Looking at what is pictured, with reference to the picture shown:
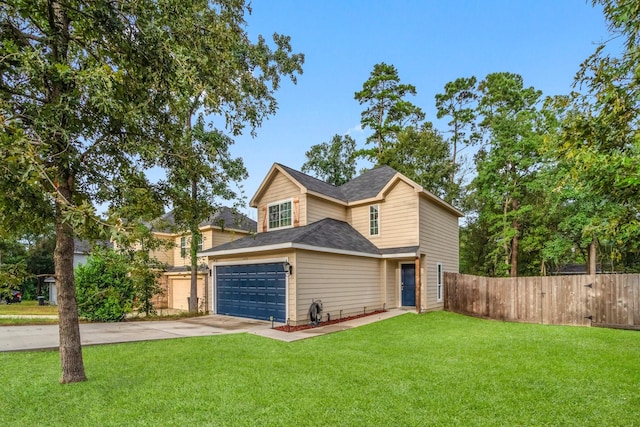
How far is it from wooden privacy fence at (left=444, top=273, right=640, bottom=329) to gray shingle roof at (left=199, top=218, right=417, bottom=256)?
341cm

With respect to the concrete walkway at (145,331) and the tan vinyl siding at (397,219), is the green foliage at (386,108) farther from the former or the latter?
the concrete walkway at (145,331)

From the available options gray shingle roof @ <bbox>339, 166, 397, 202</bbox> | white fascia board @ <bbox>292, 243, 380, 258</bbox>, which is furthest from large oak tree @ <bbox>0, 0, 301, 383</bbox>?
gray shingle roof @ <bbox>339, 166, 397, 202</bbox>

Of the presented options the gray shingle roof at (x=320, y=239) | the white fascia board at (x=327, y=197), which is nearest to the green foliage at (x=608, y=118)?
the gray shingle roof at (x=320, y=239)

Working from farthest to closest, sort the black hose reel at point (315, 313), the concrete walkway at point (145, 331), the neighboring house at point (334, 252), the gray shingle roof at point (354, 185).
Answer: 1. the gray shingle roof at point (354, 185)
2. the neighboring house at point (334, 252)
3. the black hose reel at point (315, 313)
4. the concrete walkway at point (145, 331)

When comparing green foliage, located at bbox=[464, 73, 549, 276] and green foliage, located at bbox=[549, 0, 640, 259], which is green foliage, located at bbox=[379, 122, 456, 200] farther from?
green foliage, located at bbox=[549, 0, 640, 259]

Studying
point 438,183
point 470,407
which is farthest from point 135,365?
point 438,183

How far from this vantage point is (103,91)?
4.23 m

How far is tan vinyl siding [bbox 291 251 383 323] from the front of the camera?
38.3ft

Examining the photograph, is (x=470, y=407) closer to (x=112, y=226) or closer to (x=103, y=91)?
(x=112, y=226)

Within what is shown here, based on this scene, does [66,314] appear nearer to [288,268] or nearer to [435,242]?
[288,268]

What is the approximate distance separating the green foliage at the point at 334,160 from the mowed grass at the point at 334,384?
905 inches

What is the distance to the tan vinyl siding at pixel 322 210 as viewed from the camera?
1481 centimetres

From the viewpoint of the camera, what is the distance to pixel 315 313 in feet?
37.8

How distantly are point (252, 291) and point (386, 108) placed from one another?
873 inches
